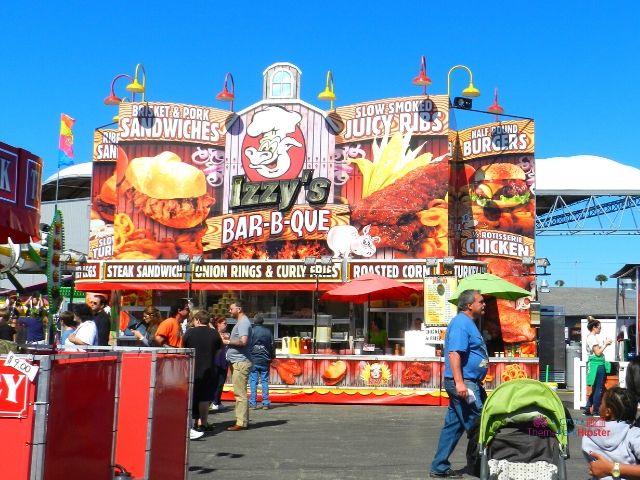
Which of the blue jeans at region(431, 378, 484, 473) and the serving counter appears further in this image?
the serving counter

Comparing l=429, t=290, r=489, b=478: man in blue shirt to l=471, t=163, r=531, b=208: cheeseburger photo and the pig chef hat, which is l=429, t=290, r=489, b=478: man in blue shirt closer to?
l=471, t=163, r=531, b=208: cheeseburger photo

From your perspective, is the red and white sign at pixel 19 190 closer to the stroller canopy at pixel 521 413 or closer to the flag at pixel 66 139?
the stroller canopy at pixel 521 413

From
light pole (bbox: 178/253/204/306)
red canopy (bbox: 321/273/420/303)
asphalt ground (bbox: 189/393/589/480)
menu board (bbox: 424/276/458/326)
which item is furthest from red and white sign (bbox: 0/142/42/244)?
light pole (bbox: 178/253/204/306)

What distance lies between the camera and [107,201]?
28.1 metres

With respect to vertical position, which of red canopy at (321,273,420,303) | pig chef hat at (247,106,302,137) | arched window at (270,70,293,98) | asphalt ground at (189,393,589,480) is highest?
arched window at (270,70,293,98)

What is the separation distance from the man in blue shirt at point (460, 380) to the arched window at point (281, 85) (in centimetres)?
1751

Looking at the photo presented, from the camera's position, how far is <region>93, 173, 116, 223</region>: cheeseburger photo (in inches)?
1104

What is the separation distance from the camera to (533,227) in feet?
85.6

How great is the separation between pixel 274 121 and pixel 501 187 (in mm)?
6107

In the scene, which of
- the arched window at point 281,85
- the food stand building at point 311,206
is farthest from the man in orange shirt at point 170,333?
the arched window at point 281,85

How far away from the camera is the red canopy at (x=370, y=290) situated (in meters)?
21.9

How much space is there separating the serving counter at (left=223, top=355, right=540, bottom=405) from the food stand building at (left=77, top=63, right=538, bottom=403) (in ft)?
16.5

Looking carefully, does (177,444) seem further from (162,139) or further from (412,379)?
(162,139)

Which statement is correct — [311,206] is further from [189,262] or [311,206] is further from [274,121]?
[189,262]
